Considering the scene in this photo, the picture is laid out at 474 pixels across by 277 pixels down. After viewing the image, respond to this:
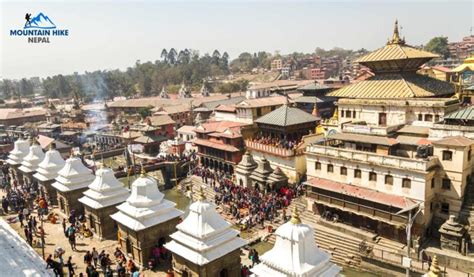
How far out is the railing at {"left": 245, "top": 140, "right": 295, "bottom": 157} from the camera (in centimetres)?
3354

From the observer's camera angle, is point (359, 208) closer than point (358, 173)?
Yes

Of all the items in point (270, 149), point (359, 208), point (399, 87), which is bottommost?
point (359, 208)

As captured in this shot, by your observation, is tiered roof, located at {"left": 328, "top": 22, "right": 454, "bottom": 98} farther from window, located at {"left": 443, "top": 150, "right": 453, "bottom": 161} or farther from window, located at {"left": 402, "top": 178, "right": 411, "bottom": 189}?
window, located at {"left": 402, "top": 178, "right": 411, "bottom": 189}

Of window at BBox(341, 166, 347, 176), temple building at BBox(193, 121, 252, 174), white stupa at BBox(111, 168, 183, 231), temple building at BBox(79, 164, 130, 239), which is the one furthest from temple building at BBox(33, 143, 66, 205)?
window at BBox(341, 166, 347, 176)

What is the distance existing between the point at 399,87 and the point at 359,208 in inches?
455

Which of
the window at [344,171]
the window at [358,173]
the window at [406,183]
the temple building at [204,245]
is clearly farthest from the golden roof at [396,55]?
the temple building at [204,245]

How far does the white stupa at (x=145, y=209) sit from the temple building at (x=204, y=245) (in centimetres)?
241

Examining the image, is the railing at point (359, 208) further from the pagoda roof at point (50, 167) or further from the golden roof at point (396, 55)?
the pagoda roof at point (50, 167)

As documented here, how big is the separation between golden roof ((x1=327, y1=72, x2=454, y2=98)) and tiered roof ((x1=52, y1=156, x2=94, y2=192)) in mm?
22912

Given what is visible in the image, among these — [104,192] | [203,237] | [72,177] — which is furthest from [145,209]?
[72,177]

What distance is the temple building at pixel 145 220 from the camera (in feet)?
57.1

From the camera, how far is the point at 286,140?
36.6 metres

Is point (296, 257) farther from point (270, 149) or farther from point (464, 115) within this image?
point (270, 149)

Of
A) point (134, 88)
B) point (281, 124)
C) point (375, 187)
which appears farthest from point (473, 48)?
point (134, 88)
